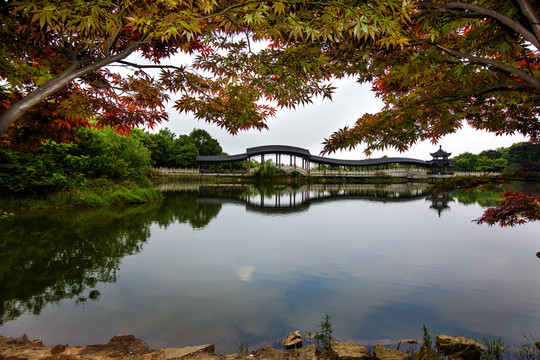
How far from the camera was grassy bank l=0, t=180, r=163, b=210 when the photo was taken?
30.2 ft

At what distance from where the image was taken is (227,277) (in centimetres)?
459

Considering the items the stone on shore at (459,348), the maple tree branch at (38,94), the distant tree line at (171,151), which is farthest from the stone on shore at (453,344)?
the distant tree line at (171,151)

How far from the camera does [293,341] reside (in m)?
2.70

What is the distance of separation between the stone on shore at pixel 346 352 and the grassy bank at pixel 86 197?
38.6ft

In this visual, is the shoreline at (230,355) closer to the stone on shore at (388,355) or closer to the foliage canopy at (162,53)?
the stone on shore at (388,355)

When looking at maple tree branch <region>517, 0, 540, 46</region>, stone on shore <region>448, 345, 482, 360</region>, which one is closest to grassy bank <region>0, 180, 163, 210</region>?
stone on shore <region>448, 345, 482, 360</region>

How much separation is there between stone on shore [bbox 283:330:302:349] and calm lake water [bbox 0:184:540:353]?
223 mm

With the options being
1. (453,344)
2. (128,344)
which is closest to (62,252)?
(128,344)

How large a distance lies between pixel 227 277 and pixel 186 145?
45.9 meters

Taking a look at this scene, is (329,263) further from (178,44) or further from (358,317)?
(178,44)

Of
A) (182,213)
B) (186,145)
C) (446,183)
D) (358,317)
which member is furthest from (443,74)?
(186,145)

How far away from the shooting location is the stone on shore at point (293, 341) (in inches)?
106

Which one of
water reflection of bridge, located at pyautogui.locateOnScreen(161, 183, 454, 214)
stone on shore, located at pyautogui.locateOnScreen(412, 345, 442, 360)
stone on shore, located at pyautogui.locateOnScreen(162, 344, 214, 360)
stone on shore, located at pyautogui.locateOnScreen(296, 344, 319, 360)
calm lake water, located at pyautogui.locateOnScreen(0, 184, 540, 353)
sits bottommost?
calm lake water, located at pyautogui.locateOnScreen(0, 184, 540, 353)

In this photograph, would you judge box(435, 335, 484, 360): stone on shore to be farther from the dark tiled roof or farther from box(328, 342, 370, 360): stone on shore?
the dark tiled roof
